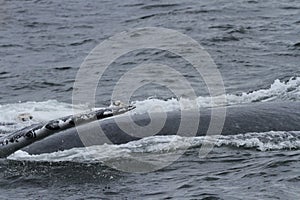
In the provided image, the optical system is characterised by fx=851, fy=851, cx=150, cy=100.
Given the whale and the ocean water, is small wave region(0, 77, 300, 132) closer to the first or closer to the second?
the ocean water

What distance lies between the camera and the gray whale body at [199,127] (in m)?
10.8

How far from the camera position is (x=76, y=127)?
442 inches

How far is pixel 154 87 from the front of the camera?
651 inches

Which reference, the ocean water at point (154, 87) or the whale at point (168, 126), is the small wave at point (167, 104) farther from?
the whale at point (168, 126)

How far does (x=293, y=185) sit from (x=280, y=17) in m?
13.6

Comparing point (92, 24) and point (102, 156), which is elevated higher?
point (92, 24)

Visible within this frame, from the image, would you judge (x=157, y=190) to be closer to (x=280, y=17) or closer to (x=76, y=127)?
(x=76, y=127)

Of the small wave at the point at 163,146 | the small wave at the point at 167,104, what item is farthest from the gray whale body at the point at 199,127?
the small wave at the point at 167,104

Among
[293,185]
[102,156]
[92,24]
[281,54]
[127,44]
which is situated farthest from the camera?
[92,24]

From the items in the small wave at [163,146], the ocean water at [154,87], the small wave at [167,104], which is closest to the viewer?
the ocean water at [154,87]

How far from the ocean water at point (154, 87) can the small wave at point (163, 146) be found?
13 mm

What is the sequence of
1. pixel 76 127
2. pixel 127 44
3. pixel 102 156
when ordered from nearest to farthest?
pixel 102 156, pixel 76 127, pixel 127 44

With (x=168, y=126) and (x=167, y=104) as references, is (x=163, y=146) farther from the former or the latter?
(x=167, y=104)

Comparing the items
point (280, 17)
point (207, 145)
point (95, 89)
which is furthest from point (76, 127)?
point (280, 17)
